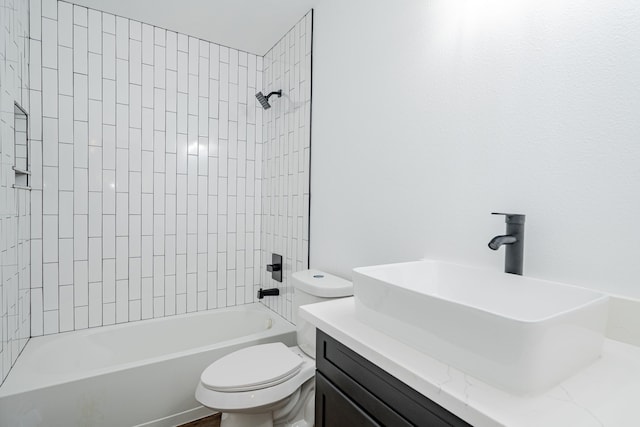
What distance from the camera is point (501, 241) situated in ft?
2.78

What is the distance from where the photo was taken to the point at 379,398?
2.39 ft

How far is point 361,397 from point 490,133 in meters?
0.87

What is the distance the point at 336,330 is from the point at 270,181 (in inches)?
72.7

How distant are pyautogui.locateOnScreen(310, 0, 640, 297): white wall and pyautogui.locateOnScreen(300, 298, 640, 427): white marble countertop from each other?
22cm

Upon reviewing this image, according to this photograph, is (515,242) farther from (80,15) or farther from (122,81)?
(80,15)

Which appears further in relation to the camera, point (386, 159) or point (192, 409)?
point (192, 409)

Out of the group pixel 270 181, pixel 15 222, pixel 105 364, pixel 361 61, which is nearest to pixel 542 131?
pixel 361 61

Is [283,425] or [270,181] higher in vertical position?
[270,181]

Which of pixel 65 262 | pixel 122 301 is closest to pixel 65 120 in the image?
pixel 65 262

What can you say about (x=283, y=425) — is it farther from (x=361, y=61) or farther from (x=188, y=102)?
(x=188, y=102)

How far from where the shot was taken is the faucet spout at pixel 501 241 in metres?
0.83

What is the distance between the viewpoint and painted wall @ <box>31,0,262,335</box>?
1.99 meters

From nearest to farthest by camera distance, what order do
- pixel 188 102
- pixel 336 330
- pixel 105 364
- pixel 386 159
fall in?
pixel 336 330, pixel 386 159, pixel 105 364, pixel 188 102

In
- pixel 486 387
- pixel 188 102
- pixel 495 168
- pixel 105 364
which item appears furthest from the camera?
pixel 188 102
